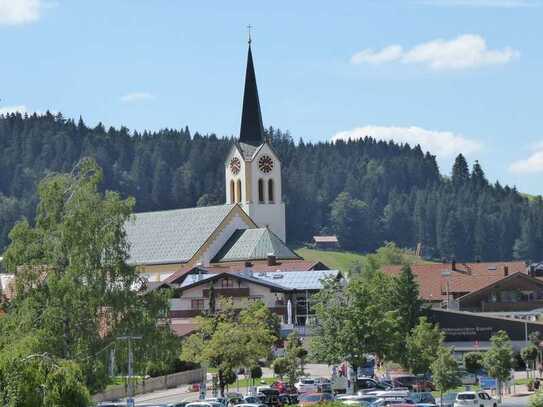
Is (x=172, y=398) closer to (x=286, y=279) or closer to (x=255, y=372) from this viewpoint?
(x=255, y=372)

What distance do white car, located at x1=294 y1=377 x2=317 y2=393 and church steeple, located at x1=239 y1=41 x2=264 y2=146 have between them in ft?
262

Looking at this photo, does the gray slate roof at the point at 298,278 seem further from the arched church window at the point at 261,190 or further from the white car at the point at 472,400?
the white car at the point at 472,400

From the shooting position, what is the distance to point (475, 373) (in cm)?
8631

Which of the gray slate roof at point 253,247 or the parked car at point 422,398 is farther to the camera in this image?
the gray slate roof at point 253,247

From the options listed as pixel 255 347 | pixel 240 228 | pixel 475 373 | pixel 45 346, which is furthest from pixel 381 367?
pixel 240 228

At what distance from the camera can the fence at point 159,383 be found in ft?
247

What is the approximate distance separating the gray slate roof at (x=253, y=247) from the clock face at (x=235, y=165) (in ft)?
61.2

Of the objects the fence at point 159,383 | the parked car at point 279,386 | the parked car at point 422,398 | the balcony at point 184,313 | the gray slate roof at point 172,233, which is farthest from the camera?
the gray slate roof at point 172,233

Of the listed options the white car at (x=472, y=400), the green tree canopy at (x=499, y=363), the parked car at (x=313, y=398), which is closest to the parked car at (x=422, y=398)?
the white car at (x=472, y=400)

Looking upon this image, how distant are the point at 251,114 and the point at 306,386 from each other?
8311cm

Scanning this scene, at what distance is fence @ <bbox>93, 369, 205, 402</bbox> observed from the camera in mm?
75250

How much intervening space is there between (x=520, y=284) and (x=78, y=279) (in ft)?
206

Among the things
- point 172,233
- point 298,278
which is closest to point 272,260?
point 298,278

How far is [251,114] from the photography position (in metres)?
157
